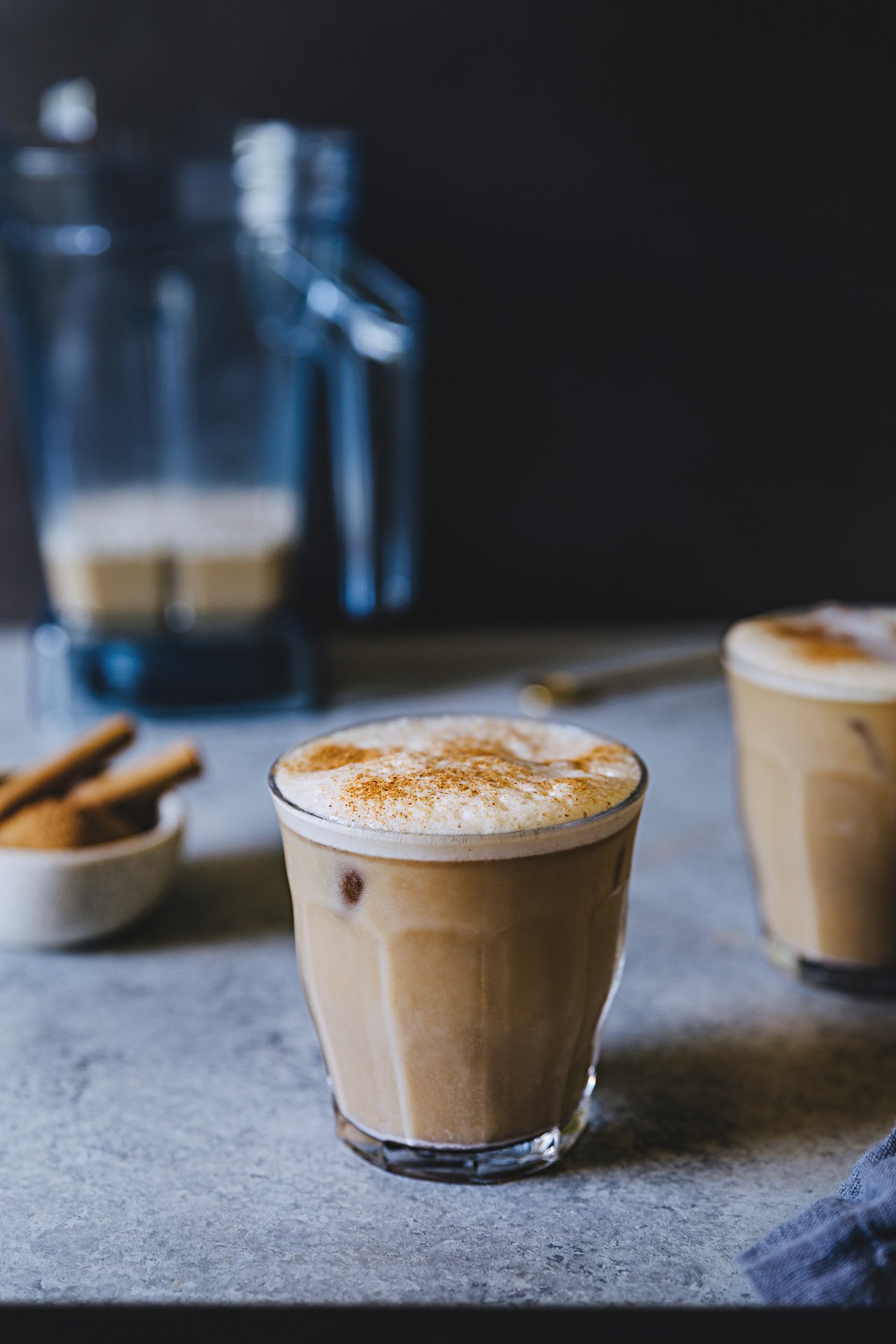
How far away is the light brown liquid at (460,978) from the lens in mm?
597

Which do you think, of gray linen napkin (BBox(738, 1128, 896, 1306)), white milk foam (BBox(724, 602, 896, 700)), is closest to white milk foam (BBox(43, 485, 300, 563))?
white milk foam (BBox(724, 602, 896, 700))

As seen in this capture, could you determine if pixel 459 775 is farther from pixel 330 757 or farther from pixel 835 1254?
pixel 835 1254

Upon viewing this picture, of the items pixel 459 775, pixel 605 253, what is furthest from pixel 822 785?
pixel 605 253

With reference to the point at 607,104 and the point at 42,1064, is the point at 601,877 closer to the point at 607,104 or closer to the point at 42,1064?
the point at 42,1064

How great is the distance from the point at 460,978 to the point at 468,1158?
0.10 meters

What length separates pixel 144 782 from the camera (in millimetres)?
937

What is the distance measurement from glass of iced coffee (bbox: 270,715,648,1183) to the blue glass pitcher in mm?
646

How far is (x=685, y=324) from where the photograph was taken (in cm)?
159

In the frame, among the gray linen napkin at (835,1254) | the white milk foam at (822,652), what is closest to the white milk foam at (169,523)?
the white milk foam at (822,652)

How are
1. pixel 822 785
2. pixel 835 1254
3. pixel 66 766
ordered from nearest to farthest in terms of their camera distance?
pixel 835 1254 < pixel 822 785 < pixel 66 766

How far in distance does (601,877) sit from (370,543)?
0.71m

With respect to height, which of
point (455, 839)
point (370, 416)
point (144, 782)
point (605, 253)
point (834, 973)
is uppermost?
point (605, 253)

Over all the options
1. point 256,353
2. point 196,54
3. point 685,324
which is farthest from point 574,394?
point 196,54

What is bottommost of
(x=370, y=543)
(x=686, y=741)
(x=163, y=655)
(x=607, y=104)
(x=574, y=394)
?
(x=686, y=741)
